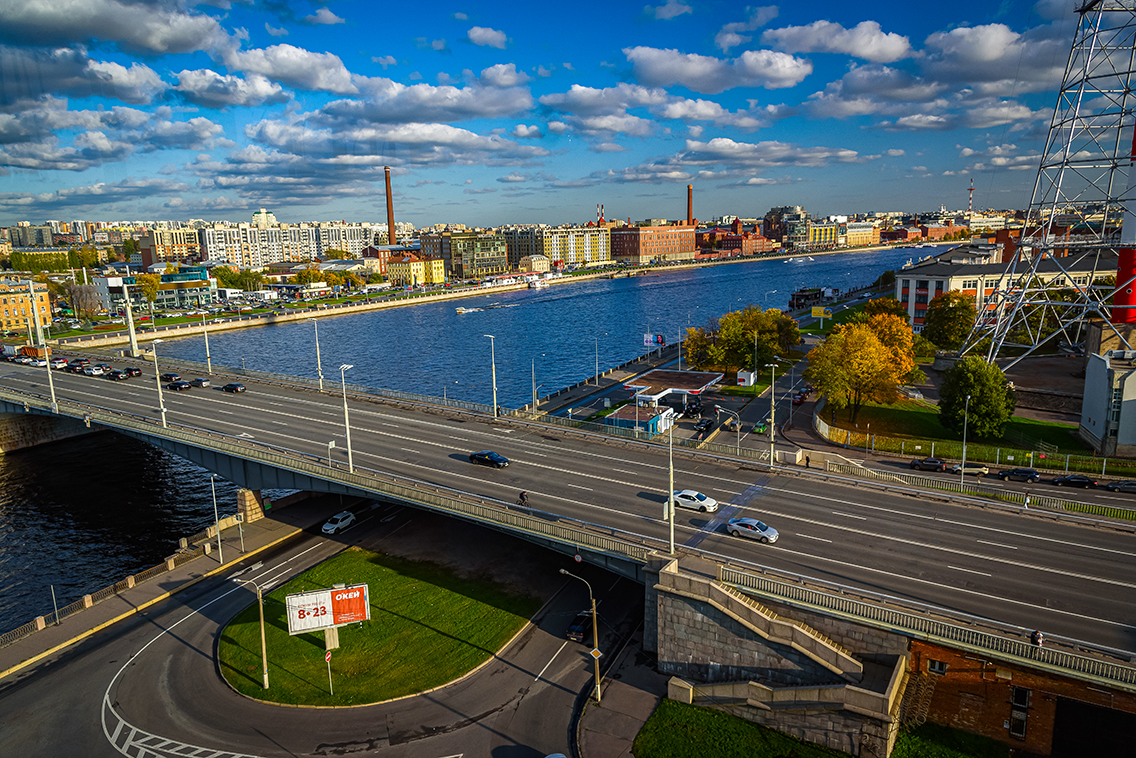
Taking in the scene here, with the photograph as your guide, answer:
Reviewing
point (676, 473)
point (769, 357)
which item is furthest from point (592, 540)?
point (769, 357)

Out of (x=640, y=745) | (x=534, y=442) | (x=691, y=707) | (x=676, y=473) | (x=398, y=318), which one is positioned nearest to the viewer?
(x=640, y=745)

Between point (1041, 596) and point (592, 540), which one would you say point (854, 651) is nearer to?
point (1041, 596)

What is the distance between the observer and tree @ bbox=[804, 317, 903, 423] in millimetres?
55219

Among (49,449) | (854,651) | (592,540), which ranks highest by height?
(592,540)

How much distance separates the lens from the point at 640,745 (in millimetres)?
23406

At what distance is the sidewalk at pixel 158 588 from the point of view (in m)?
31.0

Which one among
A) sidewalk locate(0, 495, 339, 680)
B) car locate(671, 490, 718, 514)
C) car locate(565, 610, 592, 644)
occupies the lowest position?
sidewalk locate(0, 495, 339, 680)

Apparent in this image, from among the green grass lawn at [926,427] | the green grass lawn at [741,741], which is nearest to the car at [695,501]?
the green grass lawn at [741,741]

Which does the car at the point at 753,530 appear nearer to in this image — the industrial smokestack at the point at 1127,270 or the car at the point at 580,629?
the car at the point at 580,629

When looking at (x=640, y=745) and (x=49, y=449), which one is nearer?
(x=640, y=745)

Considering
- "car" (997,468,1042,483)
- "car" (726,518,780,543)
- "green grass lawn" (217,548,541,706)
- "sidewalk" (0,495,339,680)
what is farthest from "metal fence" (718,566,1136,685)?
"sidewalk" (0,495,339,680)

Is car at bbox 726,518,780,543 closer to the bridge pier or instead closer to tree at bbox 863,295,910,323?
the bridge pier

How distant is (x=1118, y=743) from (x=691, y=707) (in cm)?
1374

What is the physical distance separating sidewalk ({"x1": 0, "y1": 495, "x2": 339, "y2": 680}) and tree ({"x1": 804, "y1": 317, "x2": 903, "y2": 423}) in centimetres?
4167
